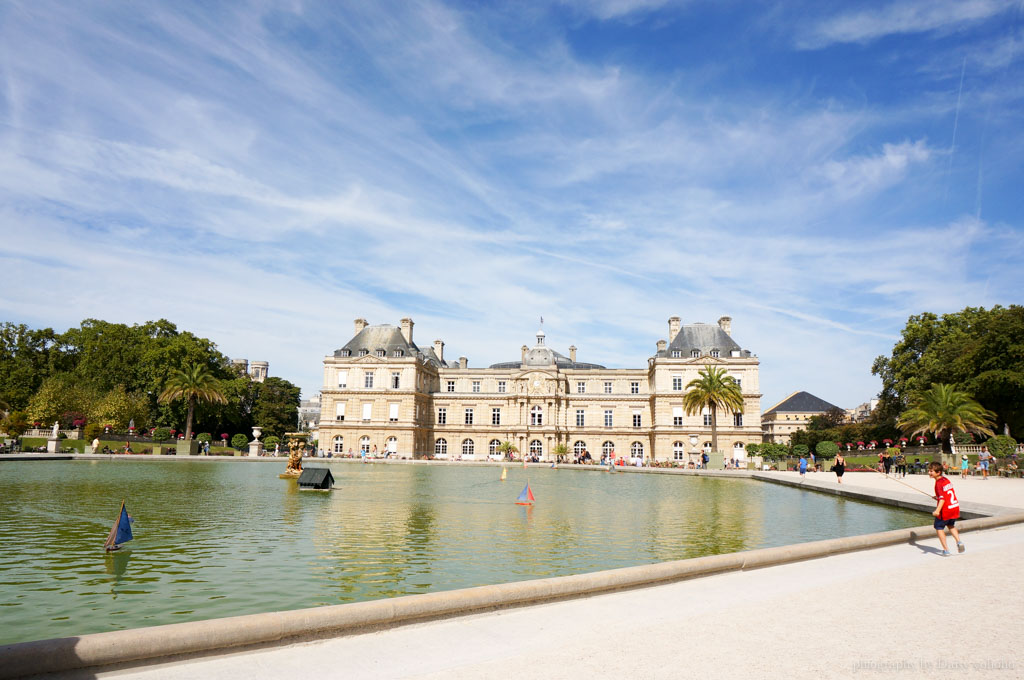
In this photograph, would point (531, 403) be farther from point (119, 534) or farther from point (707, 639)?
point (707, 639)

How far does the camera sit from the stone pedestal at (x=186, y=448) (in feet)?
172

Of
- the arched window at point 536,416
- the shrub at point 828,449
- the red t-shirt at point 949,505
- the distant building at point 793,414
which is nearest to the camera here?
the red t-shirt at point 949,505

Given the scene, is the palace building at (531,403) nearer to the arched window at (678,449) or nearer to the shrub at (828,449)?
the arched window at (678,449)

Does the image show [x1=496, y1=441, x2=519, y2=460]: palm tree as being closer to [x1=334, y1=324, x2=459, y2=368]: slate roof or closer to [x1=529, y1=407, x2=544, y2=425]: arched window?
[x1=529, y1=407, x2=544, y2=425]: arched window

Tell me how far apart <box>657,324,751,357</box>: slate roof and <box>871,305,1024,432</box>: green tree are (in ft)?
44.5

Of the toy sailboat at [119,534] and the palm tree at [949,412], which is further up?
the palm tree at [949,412]

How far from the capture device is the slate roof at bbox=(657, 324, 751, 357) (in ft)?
222

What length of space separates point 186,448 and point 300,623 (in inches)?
2097

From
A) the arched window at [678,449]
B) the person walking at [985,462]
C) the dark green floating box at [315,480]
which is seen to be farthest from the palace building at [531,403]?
the dark green floating box at [315,480]

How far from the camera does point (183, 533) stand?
13.3 meters

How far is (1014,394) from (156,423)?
2795 inches

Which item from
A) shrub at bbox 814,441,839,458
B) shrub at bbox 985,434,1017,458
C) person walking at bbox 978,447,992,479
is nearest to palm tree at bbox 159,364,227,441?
shrub at bbox 814,441,839,458

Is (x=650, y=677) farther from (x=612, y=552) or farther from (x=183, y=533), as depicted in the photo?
(x=183, y=533)

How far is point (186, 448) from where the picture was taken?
52.6m
